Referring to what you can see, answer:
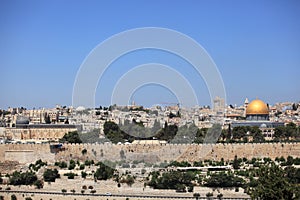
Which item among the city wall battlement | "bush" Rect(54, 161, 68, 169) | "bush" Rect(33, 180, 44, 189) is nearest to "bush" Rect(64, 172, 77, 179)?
"bush" Rect(33, 180, 44, 189)

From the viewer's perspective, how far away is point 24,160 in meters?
21.2

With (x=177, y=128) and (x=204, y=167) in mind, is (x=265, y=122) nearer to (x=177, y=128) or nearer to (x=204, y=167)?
(x=177, y=128)

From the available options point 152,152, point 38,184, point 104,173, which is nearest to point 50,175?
point 38,184

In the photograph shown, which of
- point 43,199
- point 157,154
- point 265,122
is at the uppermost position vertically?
point 265,122

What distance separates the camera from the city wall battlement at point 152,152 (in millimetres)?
20891

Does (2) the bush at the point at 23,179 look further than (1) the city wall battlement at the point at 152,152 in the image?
No

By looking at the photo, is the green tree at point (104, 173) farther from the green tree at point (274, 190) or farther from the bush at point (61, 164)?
the green tree at point (274, 190)

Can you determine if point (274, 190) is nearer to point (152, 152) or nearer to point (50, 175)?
point (50, 175)

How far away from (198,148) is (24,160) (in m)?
6.40

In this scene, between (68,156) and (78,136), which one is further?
(78,136)

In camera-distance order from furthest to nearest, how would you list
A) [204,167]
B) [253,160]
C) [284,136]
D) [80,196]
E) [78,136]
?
[284,136] → [78,136] → [253,160] → [204,167] → [80,196]

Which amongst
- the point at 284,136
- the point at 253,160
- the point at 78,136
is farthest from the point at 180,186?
the point at 284,136

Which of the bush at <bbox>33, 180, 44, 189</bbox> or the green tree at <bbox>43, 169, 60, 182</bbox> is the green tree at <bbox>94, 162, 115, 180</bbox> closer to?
the green tree at <bbox>43, 169, 60, 182</bbox>

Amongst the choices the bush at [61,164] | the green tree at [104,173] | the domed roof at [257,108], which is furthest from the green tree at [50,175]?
the domed roof at [257,108]
